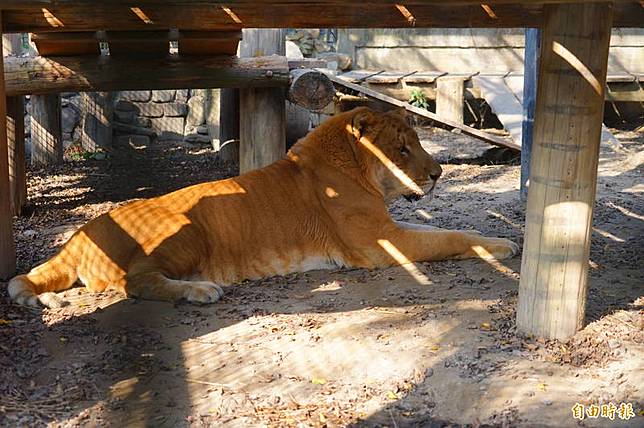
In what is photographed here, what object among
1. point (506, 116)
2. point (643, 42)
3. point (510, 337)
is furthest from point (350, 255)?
point (643, 42)

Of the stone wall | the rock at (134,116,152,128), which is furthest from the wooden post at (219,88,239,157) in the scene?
the rock at (134,116,152,128)

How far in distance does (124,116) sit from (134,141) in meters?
0.58

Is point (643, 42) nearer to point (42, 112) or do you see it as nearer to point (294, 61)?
point (294, 61)

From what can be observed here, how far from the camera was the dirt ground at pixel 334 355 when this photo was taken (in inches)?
156

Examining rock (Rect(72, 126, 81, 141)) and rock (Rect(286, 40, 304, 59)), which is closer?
rock (Rect(72, 126, 81, 141))

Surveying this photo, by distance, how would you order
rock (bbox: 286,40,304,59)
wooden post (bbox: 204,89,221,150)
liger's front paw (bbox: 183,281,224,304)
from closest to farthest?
liger's front paw (bbox: 183,281,224,304)
wooden post (bbox: 204,89,221,150)
rock (bbox: 286,40,304,59)

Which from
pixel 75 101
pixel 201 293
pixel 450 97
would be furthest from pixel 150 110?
pixel 201 293

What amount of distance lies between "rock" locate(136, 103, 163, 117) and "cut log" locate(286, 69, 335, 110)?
6.92 meters

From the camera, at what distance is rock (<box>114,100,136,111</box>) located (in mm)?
14320

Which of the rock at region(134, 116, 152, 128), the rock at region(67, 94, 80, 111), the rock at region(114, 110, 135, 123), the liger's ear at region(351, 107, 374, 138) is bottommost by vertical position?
the rock at region(134, 116, 152, 128)

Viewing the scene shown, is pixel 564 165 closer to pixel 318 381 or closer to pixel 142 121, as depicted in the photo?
pixel 318 381

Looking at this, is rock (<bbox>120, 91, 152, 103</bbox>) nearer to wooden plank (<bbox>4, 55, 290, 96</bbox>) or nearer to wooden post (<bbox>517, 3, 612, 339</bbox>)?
wooden plank (<bbox>4, 55, 290, 96</bbox>)

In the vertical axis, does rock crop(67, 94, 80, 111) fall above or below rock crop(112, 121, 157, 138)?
above

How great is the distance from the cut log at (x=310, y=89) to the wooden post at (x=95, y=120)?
5.82 meters
